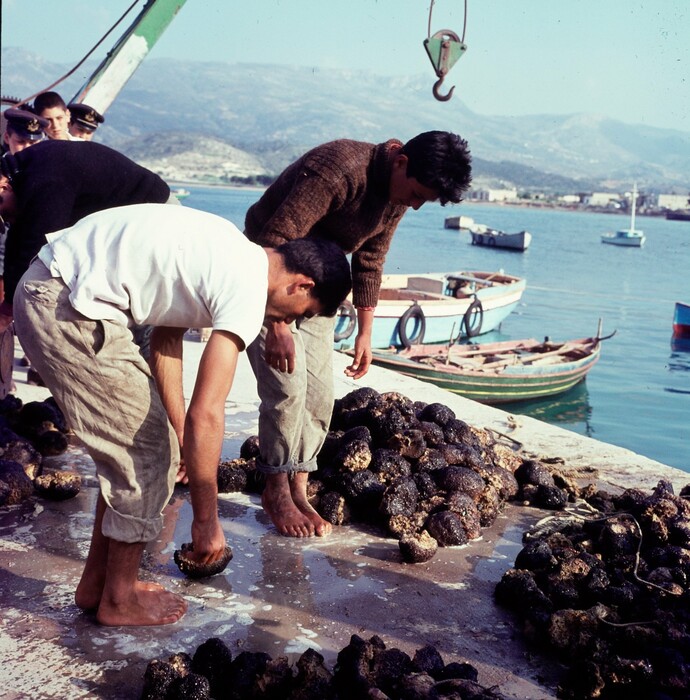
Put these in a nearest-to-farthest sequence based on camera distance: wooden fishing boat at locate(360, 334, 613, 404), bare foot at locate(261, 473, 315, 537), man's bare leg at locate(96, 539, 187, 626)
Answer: man's bare leg at locate(96, 539, 187, 626), bare foot at locate(261, 473, 315, 537), wooden fishing boat at locate(360, 334, 613, 404)

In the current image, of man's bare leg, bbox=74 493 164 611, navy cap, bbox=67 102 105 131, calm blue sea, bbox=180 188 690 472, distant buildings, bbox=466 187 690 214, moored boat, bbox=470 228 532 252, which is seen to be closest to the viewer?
man's bare leg, bbox=74 493 164 611

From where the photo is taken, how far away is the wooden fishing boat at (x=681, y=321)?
24562mm

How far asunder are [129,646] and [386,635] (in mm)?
928

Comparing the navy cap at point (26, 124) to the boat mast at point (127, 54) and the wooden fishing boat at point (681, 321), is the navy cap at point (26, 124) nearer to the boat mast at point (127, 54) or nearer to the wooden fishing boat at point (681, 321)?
the boat mast at point (127, 54)

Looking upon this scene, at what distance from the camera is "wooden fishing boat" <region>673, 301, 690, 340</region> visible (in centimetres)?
2456

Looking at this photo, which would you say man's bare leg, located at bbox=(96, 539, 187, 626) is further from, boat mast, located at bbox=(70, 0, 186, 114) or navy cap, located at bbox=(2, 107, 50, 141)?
boat mast, located at bbox=(70, 0, 186, 114)

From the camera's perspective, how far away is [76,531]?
3945mm

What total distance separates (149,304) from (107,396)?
1.14 feet

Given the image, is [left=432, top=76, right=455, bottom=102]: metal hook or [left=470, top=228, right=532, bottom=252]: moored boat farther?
[left=470, top=228, right=532, bottom=252]: moored boat

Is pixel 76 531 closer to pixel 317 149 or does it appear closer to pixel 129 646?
pixel 129 646

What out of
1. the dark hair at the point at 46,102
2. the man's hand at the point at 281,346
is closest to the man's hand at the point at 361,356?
the man's hand at the point at 281,346

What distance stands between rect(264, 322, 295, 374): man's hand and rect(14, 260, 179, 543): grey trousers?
27.3 inches

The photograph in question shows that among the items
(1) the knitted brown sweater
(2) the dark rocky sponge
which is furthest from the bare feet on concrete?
(1) the knitted brown sweater

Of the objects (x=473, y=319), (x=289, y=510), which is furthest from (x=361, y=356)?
(x=473, y=319)
